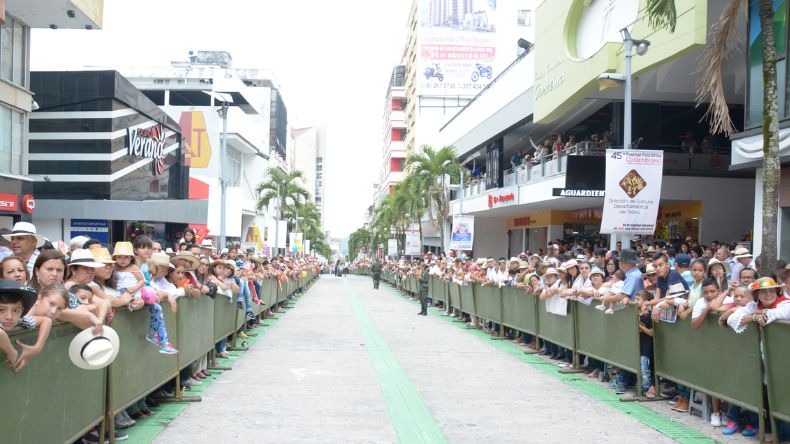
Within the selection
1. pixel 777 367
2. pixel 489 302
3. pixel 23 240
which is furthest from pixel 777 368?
pixel 489 302

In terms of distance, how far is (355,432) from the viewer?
756cm

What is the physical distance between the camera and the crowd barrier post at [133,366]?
6.86 metres

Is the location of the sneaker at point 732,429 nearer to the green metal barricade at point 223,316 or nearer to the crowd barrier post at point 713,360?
the crowd barrier post at point 713,360

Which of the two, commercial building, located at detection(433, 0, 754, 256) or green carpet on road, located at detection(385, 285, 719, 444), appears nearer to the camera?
green carpet on road, located at detection(385, 285, 719, 444)

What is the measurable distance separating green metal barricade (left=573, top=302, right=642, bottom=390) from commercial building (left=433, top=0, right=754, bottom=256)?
884 cm

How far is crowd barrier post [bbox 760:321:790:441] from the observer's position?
687 centimetres

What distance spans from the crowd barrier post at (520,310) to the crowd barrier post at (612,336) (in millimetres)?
2567

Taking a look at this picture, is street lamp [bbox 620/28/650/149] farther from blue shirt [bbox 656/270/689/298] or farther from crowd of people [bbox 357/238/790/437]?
blue shirt [bbox 656/270/689/298]

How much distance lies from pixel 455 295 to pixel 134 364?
1716 cm

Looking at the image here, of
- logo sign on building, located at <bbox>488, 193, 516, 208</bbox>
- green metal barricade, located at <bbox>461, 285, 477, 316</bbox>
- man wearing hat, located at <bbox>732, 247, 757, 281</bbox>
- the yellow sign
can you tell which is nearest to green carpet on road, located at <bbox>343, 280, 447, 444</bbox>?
man wearing hat, located at <bbox>732, 247, 757, 281</bbox>

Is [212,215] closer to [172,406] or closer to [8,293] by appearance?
[172,406]

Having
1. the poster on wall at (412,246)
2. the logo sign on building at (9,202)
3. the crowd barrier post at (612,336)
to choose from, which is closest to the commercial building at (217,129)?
the poster on wall at (412,246)

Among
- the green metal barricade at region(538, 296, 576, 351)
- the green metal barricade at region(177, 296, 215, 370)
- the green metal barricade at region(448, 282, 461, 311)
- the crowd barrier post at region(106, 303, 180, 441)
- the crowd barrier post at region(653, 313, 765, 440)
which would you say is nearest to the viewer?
the crowd barrier post at region(106, 303, 180, 441)

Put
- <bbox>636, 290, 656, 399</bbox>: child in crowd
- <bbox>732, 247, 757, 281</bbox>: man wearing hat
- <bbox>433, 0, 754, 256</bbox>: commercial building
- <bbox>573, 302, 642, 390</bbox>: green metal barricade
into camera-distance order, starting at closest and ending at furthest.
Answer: <bbox>636, 290, 656, 399</bbox>: child in crowd
<bbox>573, 302, 642, 390</bbox>: green metal barricade
<bbox>732, 247, 757, 281</bbox>: man wearing hat
<bbox>433, 0, 754, 256</bbox>: commercial building
